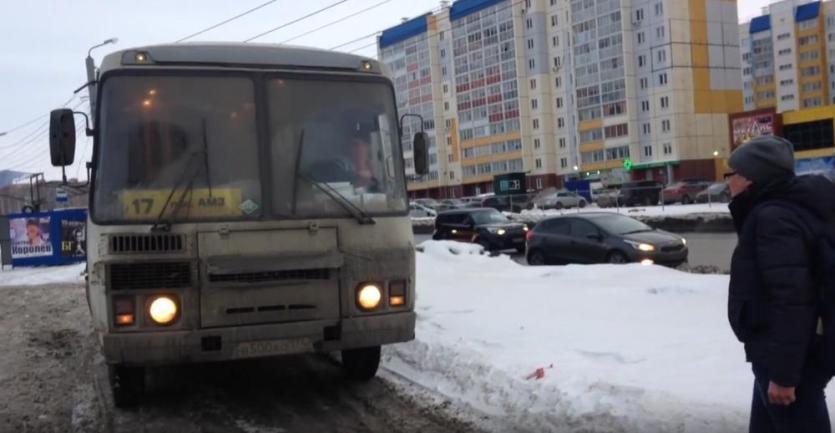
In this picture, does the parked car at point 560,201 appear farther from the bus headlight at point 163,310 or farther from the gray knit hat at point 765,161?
the gray knit hat at point 765,161

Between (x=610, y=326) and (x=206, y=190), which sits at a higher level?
(x=206, y=190)

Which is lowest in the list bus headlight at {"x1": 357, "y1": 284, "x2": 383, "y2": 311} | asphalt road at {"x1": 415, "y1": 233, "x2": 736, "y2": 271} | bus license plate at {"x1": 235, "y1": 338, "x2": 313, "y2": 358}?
asphalt road at {"x1": 415, "y1": 233, "x2": 736, "y2": 271}

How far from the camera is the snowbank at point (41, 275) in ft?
76.7

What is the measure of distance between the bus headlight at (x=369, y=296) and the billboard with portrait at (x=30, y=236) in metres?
25.4

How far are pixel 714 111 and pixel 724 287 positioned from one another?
77.4 m

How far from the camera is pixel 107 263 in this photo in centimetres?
546

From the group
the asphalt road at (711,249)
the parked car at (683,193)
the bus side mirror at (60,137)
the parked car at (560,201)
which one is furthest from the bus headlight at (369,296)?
the parked car at (560,201)

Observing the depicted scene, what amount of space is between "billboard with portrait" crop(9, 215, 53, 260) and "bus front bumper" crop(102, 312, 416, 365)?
2509 cm

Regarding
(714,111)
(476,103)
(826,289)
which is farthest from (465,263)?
(476,103)

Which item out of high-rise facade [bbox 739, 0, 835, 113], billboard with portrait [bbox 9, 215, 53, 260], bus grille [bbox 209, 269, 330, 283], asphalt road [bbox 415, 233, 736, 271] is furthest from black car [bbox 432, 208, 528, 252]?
high-rise facade [bbox 739, 0, 835, 113]

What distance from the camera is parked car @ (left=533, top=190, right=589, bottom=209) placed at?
5534cm

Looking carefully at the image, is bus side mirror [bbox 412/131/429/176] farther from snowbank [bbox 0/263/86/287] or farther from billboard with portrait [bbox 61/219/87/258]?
billboard with portrait [bbox 61/219/87/258]

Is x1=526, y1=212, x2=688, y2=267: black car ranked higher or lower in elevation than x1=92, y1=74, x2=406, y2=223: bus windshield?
lower

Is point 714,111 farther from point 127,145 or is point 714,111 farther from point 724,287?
point 127,145
